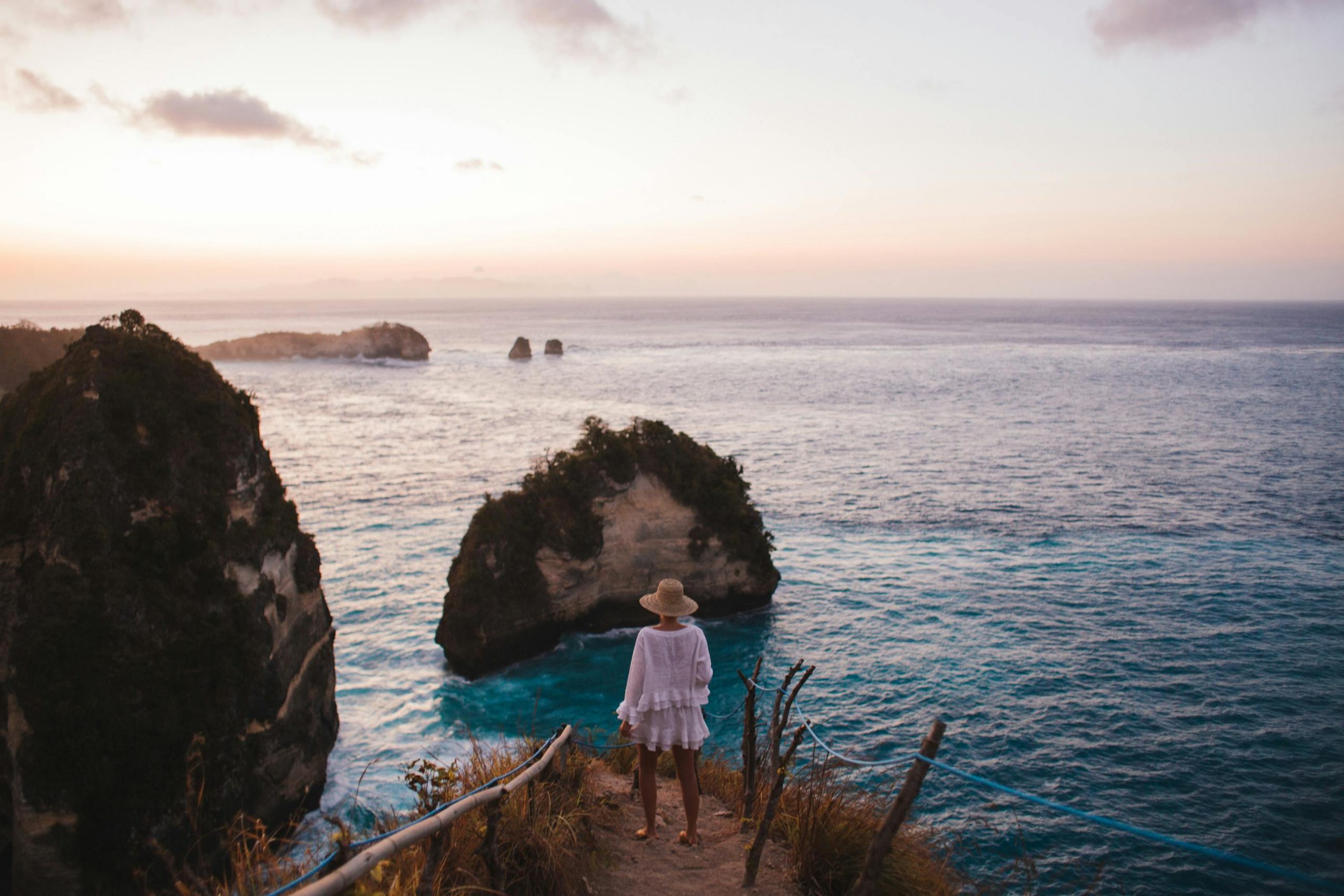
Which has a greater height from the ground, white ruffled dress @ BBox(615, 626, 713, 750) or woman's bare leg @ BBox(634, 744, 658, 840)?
white ruffled dress @ BBox(615, 626, 713, 750)

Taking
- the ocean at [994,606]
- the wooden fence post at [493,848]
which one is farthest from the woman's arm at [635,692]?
the ocean at [994,606]

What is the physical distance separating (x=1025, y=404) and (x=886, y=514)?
40532 mm

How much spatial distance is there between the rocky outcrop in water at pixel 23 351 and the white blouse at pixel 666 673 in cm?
4109

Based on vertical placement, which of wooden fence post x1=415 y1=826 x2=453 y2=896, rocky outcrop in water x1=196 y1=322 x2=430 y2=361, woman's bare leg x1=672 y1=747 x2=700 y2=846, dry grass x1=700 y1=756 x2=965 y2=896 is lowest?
dry grass x1=700 y1=756 x2=965 y2=896

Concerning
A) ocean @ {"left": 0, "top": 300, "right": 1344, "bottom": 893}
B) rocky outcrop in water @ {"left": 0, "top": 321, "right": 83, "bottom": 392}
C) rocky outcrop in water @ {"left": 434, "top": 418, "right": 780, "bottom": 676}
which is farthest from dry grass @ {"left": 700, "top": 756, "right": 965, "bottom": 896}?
rocky outcrop in water @ {"left": 0, "top": 321, "right": 83, "bottom": 392}

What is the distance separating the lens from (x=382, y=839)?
5.18 meters

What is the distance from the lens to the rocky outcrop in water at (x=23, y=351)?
36.9 meters

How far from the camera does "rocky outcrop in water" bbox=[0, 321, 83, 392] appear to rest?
36.9m

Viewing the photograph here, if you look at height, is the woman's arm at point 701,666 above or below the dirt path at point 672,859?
above

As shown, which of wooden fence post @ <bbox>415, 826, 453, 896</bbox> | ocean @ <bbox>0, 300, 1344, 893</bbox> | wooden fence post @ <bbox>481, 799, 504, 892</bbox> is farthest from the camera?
ocean @ <bbox>0, 300, 1344, 893</bbox>

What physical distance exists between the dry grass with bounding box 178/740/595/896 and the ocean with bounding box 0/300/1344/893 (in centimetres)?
201

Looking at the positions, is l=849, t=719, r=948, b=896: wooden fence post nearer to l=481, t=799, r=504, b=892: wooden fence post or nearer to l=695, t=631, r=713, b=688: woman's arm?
l=695, t=631, r=713, b=688: woman's arm

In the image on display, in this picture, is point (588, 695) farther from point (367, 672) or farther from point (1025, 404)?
point (1025, 404)

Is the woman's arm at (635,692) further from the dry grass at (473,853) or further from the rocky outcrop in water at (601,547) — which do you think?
the rocky outcrop in water at (601,547)
